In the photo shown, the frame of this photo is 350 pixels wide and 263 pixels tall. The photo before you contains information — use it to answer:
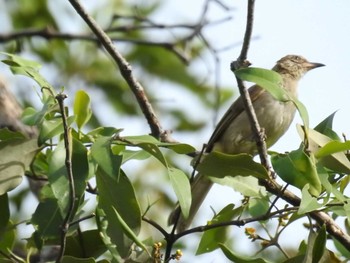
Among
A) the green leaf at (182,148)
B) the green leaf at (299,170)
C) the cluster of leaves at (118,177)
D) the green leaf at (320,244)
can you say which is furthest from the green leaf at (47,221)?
the green leaf at (320,244)

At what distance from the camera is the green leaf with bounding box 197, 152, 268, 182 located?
4.01 m

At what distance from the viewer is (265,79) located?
13.1 ft

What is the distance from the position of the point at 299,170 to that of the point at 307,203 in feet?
0.71

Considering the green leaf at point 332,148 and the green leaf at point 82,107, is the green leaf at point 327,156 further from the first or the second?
the green leaf at point 82,107

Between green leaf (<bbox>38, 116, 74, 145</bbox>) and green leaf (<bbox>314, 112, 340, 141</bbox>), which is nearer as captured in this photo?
green leaf (<bbox>38, 116, 74, 145</bbox>)

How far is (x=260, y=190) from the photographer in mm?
4344

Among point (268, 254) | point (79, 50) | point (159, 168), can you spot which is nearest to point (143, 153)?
point (268, 254)

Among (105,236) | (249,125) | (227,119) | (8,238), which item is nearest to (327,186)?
(105,236)

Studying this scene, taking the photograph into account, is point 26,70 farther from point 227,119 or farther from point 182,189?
point 227,119

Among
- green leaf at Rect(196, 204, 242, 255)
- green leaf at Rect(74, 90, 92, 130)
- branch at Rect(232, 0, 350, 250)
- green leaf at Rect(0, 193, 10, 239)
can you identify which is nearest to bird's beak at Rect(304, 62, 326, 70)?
branch at Rect(232, 0, 350, 250)

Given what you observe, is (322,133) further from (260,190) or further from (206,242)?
(206,242)

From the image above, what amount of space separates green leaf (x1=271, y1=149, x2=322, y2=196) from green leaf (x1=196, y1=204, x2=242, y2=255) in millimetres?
566

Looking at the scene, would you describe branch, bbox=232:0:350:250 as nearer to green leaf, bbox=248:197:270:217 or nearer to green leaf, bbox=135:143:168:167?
green leaf, bbox=248:197:270:217

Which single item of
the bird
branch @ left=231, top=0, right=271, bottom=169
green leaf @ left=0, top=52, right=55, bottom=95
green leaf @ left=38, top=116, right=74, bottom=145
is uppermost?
the bird
